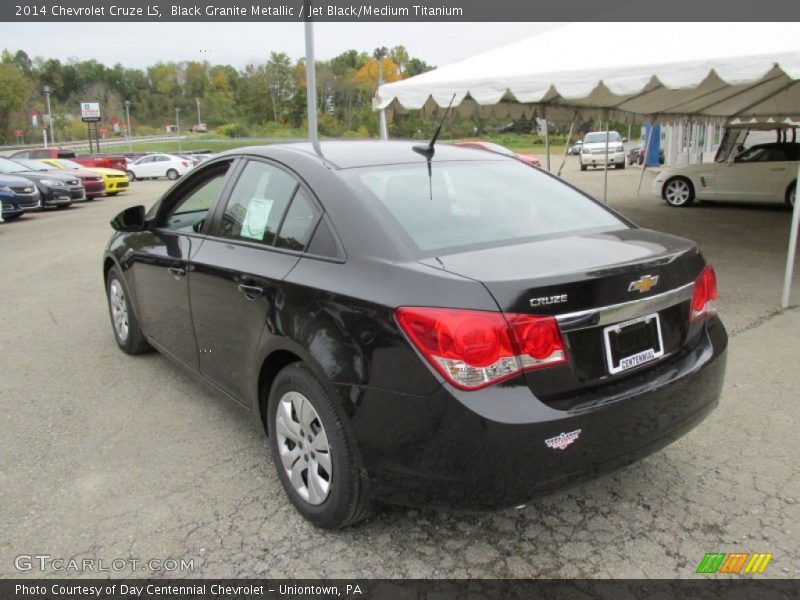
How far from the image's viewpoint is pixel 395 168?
3061 millimetres

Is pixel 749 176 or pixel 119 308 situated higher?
pixel 749 176

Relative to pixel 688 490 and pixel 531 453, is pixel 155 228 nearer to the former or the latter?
pixel 531 453

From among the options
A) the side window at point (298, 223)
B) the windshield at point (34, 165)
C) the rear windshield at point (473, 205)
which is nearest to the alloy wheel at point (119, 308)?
the side window at point (298, 223)

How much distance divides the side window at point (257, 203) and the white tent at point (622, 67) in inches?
193

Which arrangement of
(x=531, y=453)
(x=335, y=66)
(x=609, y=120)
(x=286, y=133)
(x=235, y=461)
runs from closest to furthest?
(x=531, y=453)
(x=235, y=461)
(x=609, y=120)
(x=286, y=133)
(x=335, y=66)

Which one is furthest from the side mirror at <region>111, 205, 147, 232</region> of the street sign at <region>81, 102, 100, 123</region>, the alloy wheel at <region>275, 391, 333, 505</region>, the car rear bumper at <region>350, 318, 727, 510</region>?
the street sign at <region>81, 102, 100, 123</region>

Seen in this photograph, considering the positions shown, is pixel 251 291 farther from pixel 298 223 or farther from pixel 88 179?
pixel 88 179

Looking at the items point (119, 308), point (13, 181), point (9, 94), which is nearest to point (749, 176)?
point (119, 308)

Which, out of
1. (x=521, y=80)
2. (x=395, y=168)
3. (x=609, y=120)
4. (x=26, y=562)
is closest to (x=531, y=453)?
(x=395, y=168)

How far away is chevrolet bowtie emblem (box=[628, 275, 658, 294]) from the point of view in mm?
2352

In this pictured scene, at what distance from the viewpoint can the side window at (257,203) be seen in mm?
3014

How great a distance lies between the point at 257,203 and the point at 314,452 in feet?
4.26

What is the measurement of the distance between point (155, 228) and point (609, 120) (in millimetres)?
12729

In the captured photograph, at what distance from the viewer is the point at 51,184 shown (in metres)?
16.7
